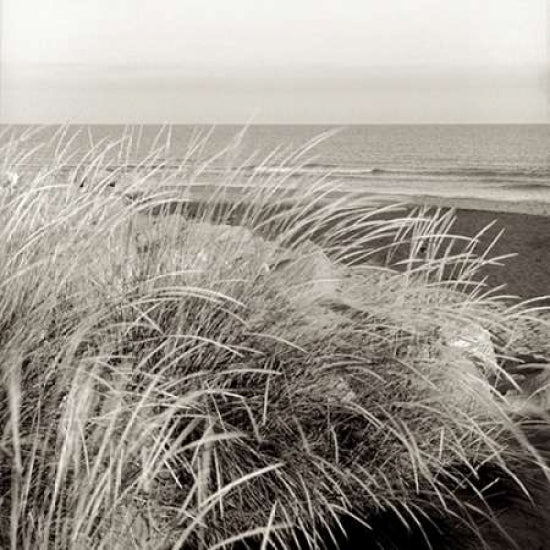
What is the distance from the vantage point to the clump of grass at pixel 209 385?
1.60m

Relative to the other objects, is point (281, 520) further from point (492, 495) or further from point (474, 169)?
point (474, 169)

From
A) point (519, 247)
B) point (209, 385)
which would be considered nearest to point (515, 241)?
point (519, 247)

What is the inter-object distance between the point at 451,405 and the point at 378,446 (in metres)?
0.18

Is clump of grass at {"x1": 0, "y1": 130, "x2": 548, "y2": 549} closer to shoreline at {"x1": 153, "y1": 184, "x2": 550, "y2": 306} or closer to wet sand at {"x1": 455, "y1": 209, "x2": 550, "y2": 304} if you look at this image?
shoreline at {"x1": 153, "y1": 184, "x2": 550, "y2": 306}

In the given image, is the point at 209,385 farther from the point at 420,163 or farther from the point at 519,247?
the point at 420,163

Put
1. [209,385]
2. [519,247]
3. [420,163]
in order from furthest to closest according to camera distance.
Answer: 1. [420,163]
2. [519,247]
3. [209,385]

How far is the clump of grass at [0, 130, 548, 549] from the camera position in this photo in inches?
63.1

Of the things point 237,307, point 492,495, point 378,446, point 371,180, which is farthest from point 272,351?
A: point 371,180

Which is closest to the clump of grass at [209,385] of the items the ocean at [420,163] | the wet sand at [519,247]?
the ocean at [420,163]

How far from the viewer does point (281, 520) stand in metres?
1.84

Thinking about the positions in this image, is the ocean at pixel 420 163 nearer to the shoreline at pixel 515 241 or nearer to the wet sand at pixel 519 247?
the shoreline at pixel 515 241

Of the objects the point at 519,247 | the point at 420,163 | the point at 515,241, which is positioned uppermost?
the point at 420,163

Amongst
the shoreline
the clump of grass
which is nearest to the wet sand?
the shoreline

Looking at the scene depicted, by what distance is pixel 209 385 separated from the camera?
1.77 meters
